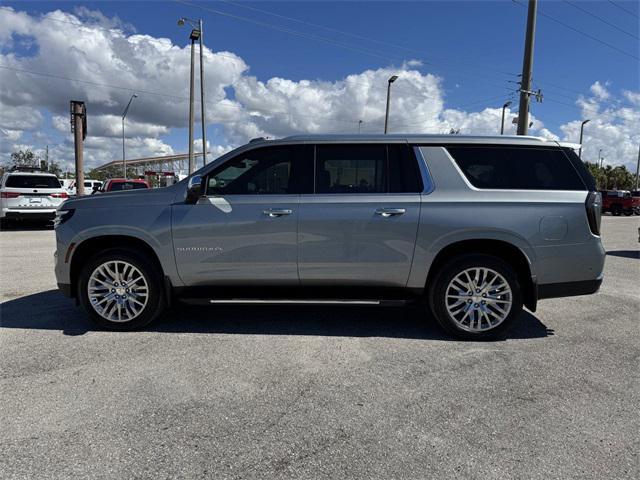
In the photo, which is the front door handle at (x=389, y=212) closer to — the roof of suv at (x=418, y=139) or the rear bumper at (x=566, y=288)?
the roof of suv at (x=418, y=139)

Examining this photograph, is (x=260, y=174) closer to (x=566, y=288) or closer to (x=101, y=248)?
(x=101, y=248)

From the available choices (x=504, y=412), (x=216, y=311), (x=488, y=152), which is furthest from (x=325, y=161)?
(x=504, y=412)

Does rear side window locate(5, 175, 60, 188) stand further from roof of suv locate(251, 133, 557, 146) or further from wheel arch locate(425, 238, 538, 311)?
wheel arch locate(425, 238, 538, 311)

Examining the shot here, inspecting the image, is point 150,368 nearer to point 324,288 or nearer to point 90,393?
point 90,393

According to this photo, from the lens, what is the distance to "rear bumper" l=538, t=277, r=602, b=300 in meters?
4.25

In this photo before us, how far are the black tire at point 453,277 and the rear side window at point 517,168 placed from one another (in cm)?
73

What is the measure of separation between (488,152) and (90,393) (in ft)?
13.2

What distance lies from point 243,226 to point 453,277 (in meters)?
2.08

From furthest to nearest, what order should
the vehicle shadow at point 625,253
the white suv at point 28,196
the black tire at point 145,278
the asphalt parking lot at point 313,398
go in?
the white suv at point 28,196 → the vehicle shadow at point 625,253 → the black tire at point 145,278 → the asphalt parking lot at point 313,398

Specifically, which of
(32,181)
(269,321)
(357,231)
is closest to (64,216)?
(269,321)

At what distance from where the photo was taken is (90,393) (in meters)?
3.17

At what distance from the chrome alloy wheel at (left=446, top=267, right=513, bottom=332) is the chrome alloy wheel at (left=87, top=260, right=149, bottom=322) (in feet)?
9.96

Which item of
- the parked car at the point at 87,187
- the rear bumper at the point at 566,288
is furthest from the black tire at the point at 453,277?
the parked car at the point at 87,187

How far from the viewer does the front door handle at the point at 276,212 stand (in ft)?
13.9
